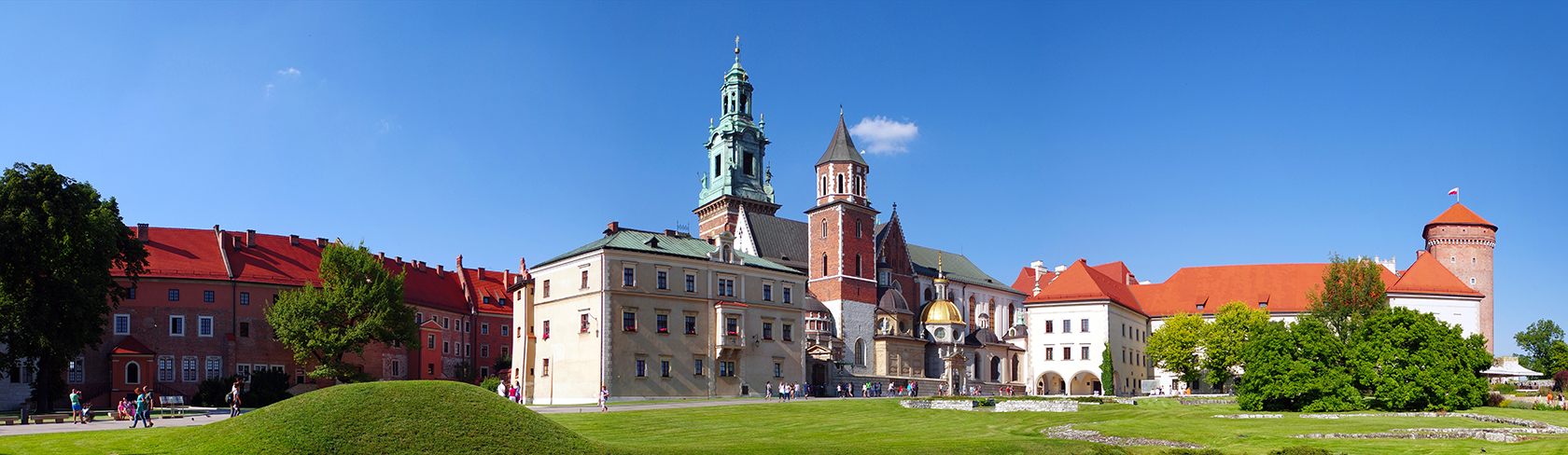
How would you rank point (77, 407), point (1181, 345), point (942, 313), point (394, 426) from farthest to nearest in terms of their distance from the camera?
point (942, 313) → point (1181, 345) → point (77, 407) → point (394, 426)

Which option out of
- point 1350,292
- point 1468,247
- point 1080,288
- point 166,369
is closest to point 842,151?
point 1080,288

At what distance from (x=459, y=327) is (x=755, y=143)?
34968 mm

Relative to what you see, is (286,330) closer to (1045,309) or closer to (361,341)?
(361,341)

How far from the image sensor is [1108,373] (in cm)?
8912

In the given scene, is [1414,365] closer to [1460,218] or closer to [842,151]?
[842,151]

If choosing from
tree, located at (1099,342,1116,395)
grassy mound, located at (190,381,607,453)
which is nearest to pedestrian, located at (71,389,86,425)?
grassy mound, located at (190,381,607,453)

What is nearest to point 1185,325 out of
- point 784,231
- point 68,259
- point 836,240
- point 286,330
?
point 836,240

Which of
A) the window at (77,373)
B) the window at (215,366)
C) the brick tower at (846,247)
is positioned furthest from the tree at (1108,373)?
the window at (77,373)

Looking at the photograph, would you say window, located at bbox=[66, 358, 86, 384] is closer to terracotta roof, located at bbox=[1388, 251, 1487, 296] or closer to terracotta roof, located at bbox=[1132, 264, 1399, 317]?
terracotta roof, located at bbox=[1132, 264, 1399, 317]

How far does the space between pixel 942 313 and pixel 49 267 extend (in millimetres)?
62087

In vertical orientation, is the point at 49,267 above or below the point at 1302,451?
above

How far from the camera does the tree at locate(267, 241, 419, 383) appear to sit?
65312mm

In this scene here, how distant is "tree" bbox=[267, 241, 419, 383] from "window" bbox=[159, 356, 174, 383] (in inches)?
232

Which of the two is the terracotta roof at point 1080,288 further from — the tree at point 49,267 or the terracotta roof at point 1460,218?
the tree at point 49,267
